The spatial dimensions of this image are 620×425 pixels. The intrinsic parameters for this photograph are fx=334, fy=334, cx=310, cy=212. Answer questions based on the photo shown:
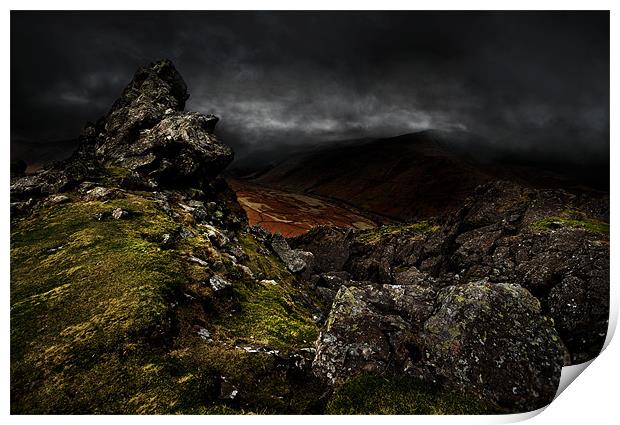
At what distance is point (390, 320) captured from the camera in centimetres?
681

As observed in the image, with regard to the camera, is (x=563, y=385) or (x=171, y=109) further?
(x=171, y=109)

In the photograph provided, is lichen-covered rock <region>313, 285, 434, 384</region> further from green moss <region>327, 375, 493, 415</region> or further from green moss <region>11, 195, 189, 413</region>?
green moss <region>11, 195, 189, 413</region>

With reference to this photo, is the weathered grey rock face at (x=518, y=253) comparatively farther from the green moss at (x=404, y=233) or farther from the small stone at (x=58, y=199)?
the small stone at (x=58, y=199)

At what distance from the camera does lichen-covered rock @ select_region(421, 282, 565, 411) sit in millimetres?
5949

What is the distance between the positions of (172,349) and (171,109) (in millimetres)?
14101

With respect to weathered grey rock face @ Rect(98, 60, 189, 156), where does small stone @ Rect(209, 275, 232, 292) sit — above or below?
below

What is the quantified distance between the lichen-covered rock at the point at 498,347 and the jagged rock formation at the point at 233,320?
2cm

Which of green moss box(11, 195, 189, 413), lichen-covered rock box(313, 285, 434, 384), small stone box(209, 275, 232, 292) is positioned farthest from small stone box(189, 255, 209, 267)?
lichen-covered rock box(313, 285, 434, 384)

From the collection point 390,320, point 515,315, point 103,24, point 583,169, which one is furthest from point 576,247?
point 103,24

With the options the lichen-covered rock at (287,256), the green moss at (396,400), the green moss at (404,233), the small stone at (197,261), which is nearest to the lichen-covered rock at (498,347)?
the green moss at (396,400)

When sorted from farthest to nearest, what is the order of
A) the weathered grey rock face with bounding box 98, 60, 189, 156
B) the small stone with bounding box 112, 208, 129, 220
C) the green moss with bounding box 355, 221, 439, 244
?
the green moss with bounding box 355, 221, 439, 244, the weathered grey rock face with bounding box 98, 60, 189, 156, the small stone with bounding box 112, 208, 129, 220

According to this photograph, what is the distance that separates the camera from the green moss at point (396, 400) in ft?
19.2

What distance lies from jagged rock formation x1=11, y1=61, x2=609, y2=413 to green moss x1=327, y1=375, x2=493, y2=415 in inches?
0.9
